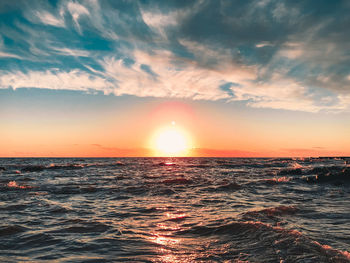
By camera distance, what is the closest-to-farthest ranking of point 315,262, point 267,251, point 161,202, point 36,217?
point 315,262, point 267,251, point 36,217, point 161,202

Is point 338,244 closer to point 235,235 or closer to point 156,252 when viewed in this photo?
point 235,235

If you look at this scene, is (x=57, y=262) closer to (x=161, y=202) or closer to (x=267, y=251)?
(x=267, y=251)

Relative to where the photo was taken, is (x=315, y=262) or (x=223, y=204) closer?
(x=315, y=262)

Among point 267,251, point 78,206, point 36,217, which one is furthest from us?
point 78,206

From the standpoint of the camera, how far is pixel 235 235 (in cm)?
636

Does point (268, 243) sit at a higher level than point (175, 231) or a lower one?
higher

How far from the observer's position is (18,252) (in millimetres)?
5348

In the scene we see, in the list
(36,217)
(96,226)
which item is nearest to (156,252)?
(96,226)

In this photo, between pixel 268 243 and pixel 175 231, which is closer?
pixel 268 243

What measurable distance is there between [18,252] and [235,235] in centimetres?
507

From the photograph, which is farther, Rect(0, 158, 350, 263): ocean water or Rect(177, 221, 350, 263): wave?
Rect(0, 158, 350, 263): ocean water

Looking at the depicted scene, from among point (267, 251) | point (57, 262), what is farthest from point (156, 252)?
point (267, 251)

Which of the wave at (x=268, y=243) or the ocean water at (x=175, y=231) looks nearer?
the wave at (x=268, y=243)

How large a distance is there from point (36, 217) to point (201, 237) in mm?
5861
